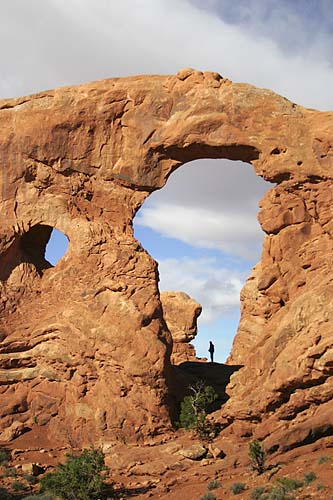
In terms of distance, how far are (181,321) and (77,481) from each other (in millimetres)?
21728

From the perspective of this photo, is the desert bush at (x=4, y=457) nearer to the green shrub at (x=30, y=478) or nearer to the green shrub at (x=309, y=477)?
the green shrub at (x=30, y=478)

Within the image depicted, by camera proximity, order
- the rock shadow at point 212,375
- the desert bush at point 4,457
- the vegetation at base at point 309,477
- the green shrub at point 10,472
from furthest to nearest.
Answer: the rock shadow at point 212,375
the desert bush at point 4,457
the green shrub at point 10,472
the vegetation at base at point 309,477

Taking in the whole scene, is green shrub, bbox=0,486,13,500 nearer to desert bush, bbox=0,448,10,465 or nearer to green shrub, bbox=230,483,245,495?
desert bush, bbox=0,448,10,465

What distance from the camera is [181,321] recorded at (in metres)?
38.1

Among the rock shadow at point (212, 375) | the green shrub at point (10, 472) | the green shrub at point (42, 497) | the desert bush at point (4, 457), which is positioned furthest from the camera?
the rock shadow at point (212, 375)

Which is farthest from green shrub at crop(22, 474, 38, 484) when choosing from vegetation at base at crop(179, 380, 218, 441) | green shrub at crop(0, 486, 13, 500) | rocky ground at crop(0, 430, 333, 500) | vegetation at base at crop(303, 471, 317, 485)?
vegetation at base at crop(303, 471, 317, 485)

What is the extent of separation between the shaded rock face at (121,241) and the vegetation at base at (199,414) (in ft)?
2.25

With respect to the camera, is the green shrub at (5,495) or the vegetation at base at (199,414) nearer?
the green shrub at (5,495)

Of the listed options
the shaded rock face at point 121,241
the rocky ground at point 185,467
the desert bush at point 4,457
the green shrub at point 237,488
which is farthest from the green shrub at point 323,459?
the desert bush at point 4,457

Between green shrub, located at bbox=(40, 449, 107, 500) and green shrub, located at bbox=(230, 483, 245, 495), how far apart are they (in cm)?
387

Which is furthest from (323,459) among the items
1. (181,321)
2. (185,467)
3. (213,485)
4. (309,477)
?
(181,321)

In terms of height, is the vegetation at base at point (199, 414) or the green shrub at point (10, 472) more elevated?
the vegetation at base at point (199, 414)

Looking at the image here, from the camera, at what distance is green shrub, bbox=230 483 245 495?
15.7 m

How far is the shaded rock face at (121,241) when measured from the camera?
2112 centimetres
